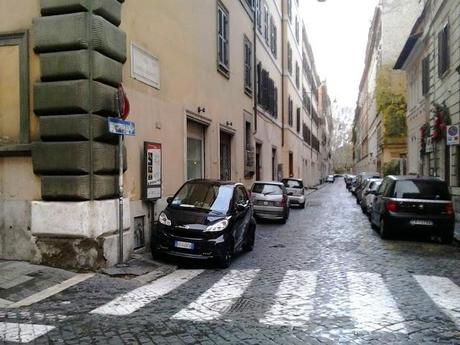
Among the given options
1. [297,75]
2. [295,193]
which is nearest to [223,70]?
[295,193]

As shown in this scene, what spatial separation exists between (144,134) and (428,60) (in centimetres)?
1634

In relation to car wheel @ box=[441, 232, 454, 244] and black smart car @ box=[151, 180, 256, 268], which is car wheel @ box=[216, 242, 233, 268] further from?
car wheel @ box=[441, 232, 454, 244]

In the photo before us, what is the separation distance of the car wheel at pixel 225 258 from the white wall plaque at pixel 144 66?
3961 millimetres

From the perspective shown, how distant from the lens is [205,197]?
409 inches

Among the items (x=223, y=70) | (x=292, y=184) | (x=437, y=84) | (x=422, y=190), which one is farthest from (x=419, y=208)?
(x=292, y=184)

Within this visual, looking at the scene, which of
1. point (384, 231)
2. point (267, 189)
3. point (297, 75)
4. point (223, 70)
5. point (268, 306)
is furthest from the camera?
point (297, 75)

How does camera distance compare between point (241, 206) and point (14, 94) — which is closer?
point (14, 94)

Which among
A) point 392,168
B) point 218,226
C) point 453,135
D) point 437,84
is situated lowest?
point 218,226

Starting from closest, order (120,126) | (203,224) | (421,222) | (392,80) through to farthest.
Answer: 1. (120,126)
2. (203,224)
3. (421,222)
4. (392,80)

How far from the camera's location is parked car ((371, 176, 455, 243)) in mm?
12891

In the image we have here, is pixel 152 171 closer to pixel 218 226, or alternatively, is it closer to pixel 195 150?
pixel 218 226

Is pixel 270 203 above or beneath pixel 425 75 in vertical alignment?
beneath

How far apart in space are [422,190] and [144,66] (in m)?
7.60

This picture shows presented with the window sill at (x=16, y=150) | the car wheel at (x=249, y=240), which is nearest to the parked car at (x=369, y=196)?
the car wheel at (x=249, y=240)
